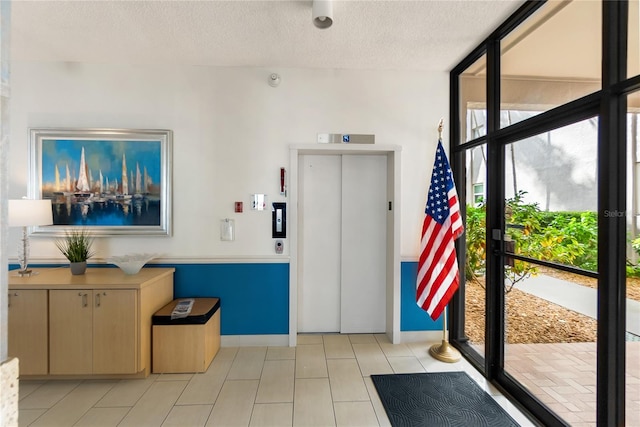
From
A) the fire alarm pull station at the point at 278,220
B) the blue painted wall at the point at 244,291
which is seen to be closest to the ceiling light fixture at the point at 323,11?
the fire alarm pull station at the point at 278,220

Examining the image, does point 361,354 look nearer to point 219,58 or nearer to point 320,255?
point 320,255

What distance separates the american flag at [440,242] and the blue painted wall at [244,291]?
1451mm

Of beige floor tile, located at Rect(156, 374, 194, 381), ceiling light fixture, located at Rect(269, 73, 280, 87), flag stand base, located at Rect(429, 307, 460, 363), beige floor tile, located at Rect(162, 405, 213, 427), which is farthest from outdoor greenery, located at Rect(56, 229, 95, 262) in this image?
flag stand base, located at Rect(429, 307, 460, 363)

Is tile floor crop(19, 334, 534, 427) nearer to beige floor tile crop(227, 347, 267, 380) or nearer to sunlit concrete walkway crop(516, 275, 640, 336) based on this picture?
beige floor tile crop(227, 347, 267, 380)

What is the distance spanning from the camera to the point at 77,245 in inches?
113

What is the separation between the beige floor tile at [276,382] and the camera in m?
2.37

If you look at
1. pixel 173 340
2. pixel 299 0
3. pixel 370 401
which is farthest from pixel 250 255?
pixel 299 0

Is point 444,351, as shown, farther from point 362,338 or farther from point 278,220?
point 278,220

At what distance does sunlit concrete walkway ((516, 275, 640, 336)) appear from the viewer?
63.2 inches

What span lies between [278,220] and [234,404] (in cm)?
168

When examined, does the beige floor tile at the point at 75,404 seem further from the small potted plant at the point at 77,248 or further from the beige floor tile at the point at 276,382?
the beige floor tile at the point at 276,382

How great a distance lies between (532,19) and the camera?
7.39ft

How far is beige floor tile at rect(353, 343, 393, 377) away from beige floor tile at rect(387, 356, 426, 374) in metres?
0.05

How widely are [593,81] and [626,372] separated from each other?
1648mm
